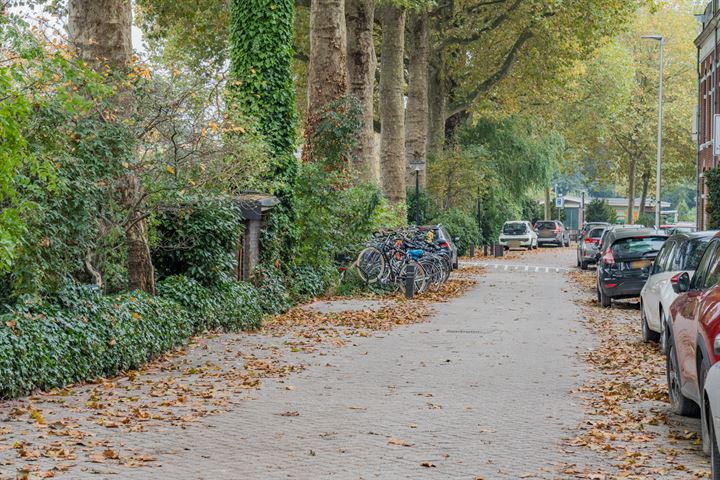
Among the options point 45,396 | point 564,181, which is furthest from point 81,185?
point 564,181

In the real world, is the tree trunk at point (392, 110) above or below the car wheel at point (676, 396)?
above

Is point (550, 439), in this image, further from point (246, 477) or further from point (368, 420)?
point (246, 477)

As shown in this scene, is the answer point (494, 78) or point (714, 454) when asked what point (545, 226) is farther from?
→ point (714, 454)

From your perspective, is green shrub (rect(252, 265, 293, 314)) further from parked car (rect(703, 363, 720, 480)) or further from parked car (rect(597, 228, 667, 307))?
parked car (rect(703, 363, 720, 480))

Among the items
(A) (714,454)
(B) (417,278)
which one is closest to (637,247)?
(B) (417,278)

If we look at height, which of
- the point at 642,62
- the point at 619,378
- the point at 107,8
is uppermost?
the point at 642,62

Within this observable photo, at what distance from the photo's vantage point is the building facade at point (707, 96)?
152ft

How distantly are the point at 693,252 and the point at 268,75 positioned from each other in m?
9.55

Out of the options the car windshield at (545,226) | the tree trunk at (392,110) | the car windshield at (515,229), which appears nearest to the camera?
the tree trunk at (392,110)

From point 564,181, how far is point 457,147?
349 feet

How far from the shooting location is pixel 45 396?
36.1 feet

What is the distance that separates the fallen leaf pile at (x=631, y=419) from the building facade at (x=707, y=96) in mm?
31386

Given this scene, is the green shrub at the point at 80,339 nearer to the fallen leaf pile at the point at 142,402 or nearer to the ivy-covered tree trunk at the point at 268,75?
the fallen leaf pile at the point at 142,402

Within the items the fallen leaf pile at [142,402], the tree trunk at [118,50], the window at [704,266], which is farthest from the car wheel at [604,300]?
the window at [704,266]
